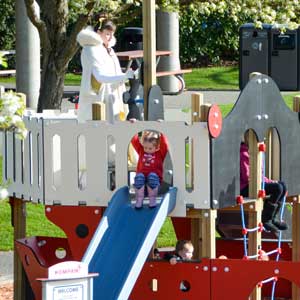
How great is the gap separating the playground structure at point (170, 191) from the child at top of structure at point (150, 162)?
0.37 ft

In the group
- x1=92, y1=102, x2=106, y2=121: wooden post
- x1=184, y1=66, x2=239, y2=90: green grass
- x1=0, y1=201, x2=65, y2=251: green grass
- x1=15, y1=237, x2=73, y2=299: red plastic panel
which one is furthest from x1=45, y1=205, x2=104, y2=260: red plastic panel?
x1=184, y1=66, x2=239, y2=90: green grass

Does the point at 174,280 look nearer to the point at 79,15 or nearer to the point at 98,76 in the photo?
the point at 98,76

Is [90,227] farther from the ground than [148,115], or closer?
closer

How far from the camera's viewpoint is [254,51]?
79.5 feet

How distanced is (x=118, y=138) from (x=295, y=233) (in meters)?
2.01

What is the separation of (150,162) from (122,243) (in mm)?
688

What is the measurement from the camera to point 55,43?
620 inches

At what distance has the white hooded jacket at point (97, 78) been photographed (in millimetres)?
9602

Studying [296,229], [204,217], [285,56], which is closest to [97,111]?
[204,217]

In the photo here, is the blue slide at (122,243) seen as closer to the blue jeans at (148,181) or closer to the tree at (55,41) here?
the blue jeans at (148,181)

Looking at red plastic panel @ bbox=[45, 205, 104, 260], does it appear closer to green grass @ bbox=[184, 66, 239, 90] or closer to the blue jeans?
the blue jeans

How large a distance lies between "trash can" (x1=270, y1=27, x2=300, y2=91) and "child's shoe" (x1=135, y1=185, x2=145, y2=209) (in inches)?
596

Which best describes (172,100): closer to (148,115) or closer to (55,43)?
(55,43)

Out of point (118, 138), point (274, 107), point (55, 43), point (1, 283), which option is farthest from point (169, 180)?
point (55, 43)
